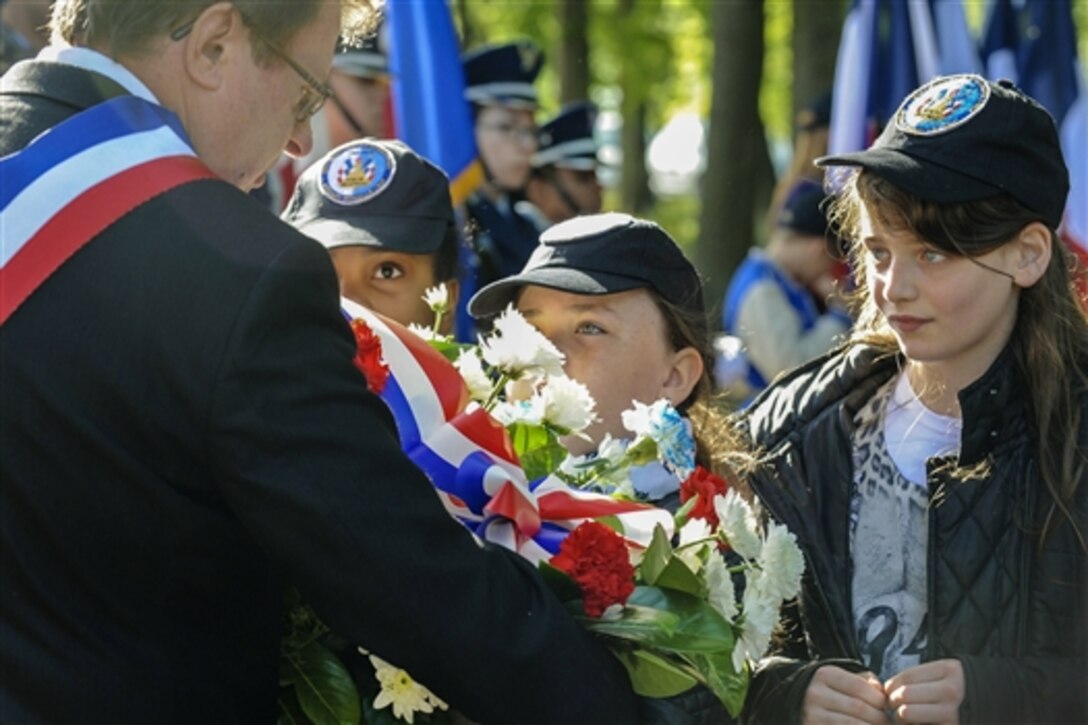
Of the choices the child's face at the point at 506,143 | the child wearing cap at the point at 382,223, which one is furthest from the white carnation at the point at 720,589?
the child's face at the point at 506,143

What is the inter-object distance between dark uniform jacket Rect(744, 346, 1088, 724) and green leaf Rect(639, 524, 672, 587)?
0.51m

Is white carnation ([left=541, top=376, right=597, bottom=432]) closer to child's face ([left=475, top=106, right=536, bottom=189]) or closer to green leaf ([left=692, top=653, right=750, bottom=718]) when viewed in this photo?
green leaf ([left=692, top=653, right=750, bottom=718])

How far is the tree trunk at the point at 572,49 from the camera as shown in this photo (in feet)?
48.3

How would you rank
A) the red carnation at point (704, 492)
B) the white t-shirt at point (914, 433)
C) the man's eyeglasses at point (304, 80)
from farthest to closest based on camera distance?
1. the white t-shirt at point (914, 433)
2. the red carnation at point (704, 492)
3. the man's eyeglasses at point (304, 80)

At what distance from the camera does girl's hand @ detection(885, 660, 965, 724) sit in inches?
118

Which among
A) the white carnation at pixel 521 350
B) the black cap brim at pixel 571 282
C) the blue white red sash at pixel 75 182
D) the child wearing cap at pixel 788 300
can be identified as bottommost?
the child wearing cap at pixel 788 300

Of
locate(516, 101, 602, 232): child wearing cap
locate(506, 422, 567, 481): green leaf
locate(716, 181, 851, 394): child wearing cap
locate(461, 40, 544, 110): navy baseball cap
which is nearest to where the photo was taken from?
locate(506, 422, 567, 481): green leaf

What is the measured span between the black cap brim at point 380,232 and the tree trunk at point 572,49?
10.4 m

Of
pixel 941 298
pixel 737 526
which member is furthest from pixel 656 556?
pixel 941 298

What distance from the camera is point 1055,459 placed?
3.20 meters

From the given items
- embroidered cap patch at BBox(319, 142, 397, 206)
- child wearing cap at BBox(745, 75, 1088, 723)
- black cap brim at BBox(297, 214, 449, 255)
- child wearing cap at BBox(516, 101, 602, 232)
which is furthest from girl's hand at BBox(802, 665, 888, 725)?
child wearing cap at BBox(516, 101, 602, 232)

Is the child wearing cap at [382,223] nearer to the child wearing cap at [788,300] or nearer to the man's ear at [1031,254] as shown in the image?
the man's ear at [1031,254]

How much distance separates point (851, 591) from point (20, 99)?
1830 millimetres

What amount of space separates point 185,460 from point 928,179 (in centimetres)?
163
